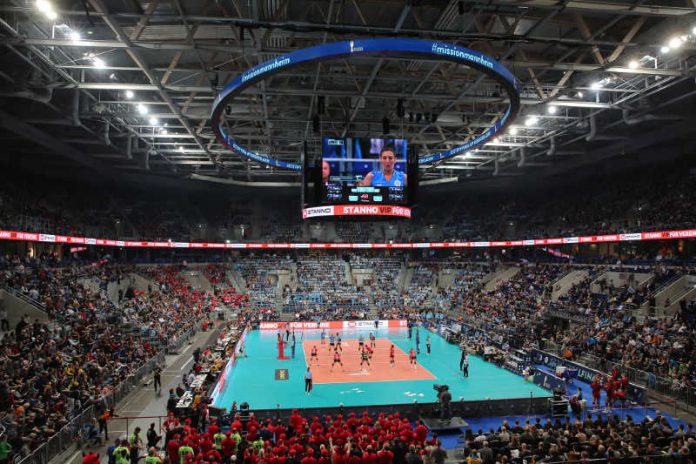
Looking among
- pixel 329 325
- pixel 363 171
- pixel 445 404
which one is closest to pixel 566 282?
pixel 329 325

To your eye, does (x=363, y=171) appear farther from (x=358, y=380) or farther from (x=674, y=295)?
(x=674, y=295)

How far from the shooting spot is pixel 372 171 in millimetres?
19219

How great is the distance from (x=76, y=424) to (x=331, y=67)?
654 inches

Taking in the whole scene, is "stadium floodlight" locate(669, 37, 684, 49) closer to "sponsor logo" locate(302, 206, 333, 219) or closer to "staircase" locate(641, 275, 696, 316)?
"sponsor logo" locate(302, 206, 333, 219)

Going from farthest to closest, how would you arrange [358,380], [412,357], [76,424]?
[412,357] → [358,380] → [76,424]

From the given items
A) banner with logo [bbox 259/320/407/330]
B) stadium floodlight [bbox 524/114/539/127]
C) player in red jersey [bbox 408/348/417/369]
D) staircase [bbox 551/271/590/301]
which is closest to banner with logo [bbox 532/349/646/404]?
player in red jersey [bbox 408/348/417/369]

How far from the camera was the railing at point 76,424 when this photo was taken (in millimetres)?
13722

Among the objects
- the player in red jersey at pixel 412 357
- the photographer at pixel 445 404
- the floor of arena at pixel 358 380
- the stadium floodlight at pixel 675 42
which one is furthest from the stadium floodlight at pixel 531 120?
the photographer at pixel 445 404

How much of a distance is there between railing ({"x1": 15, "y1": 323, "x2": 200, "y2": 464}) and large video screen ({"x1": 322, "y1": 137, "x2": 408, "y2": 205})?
1143cm

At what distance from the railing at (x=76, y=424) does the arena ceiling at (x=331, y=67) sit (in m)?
12.5

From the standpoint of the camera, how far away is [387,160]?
63.2ft

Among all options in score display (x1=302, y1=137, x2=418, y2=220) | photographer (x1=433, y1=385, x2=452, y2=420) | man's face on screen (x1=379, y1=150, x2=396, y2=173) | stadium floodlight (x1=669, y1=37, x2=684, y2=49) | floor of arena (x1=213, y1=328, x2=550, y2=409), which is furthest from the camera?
floor of arena (x1=213, y1=328, x2=550, y2=409)

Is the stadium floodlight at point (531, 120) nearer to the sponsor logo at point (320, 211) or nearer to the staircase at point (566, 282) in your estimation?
the sponsor logo at point (320, 211)

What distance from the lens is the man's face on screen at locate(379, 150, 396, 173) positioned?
1927 cm
